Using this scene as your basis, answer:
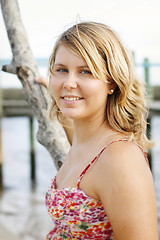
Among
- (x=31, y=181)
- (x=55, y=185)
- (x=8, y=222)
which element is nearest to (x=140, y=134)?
(x=55, y=185)

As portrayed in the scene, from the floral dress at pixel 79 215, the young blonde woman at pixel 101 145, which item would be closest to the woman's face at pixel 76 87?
the young blonde woman at pixel 101 145

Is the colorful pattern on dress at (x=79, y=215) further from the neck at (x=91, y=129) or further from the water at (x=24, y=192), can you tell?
the water at (x=24, y=192)

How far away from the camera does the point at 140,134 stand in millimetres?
1633

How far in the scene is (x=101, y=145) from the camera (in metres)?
1.48

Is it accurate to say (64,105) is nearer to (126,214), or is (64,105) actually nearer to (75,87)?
(75,87)

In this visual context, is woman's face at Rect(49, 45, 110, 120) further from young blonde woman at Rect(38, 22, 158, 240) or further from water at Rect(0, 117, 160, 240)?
water at Rect(0, 117, 160, 240)

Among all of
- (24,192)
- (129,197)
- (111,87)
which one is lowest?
(24,192)

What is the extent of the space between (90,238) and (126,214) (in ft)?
0.97

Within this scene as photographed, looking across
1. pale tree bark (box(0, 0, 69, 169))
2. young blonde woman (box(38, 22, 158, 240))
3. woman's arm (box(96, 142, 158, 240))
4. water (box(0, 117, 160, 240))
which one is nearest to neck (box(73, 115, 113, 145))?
young blonde woman (box(38, 22, 158, 240))

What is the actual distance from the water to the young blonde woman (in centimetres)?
340

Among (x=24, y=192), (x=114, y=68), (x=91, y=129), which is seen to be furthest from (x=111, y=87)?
(x=24, y=192)

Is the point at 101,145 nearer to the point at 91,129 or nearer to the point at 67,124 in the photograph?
the point at 91,129

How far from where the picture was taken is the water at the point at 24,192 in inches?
289

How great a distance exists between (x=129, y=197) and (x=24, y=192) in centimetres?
934
